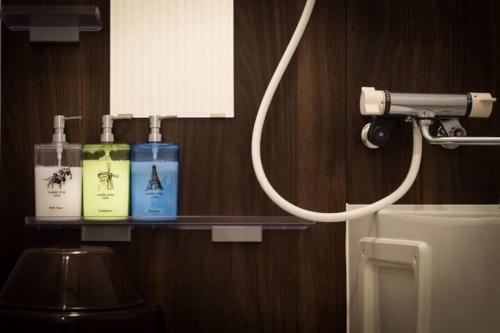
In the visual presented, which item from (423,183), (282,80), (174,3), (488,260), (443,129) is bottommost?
(488,260)

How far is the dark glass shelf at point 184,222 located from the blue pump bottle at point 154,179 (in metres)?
0.01

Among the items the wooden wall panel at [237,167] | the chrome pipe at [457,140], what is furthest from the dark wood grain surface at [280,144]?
the chrome pipe at [457,140]

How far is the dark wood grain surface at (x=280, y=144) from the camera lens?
3.82 feet

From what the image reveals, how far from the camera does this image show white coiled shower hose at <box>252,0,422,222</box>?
41.4 inches

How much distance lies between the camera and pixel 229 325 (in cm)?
116

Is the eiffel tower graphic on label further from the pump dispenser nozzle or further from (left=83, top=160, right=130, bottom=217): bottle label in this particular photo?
the pump dispenser nozzle

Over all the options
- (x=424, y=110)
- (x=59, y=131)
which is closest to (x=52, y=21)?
(x=59, y=131)

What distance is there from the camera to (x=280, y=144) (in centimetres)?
118

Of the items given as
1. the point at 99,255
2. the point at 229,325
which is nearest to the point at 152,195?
the point at 99,255

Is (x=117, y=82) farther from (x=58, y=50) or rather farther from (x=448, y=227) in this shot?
(x=448, y=227)

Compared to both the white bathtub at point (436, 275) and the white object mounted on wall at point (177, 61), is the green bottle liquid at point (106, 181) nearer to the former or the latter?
the white object mounted on wall at point (177, 61)

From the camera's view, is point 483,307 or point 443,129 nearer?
point 483,307

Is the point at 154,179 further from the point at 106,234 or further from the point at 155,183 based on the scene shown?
the point at 106,234

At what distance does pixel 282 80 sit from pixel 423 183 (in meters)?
0.36
